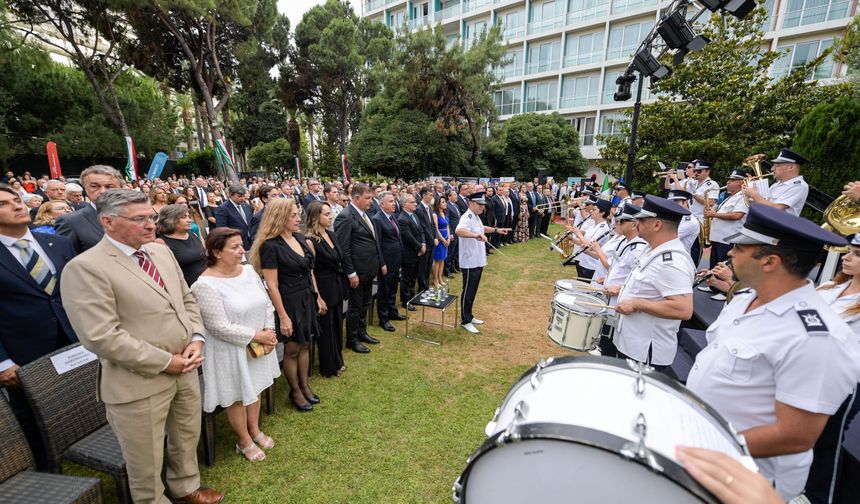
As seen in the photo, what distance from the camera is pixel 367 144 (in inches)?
962

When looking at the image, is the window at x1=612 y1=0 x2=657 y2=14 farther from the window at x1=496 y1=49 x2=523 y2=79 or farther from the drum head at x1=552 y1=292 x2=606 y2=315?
Result: the drum head at x1=552 y1=292 x2=606 y2=315

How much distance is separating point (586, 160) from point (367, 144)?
17275 millimetres

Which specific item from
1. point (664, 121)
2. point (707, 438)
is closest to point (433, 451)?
point (707, 438)

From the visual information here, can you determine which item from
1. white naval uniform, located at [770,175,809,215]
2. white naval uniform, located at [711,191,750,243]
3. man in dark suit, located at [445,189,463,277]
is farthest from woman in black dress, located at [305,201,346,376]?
white naval uniform, located at [770,175,809,215]

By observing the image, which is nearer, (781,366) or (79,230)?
(781,366)

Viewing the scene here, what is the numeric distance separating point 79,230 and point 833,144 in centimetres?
1312

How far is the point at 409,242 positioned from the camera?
681cm

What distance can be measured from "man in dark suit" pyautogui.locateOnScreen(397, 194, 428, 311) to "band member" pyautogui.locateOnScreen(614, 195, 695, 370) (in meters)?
4.05

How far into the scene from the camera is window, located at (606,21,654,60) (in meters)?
26.5

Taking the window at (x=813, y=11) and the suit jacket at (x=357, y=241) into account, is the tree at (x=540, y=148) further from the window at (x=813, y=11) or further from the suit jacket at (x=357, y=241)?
the suit jacket at (x=357, y=241)

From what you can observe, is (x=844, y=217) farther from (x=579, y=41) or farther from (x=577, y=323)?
(x=579, y=41)

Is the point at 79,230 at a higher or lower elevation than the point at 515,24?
lower

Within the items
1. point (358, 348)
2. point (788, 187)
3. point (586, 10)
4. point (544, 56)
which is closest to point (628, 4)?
point (586, 10)

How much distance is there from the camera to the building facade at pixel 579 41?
2170 centimetres
